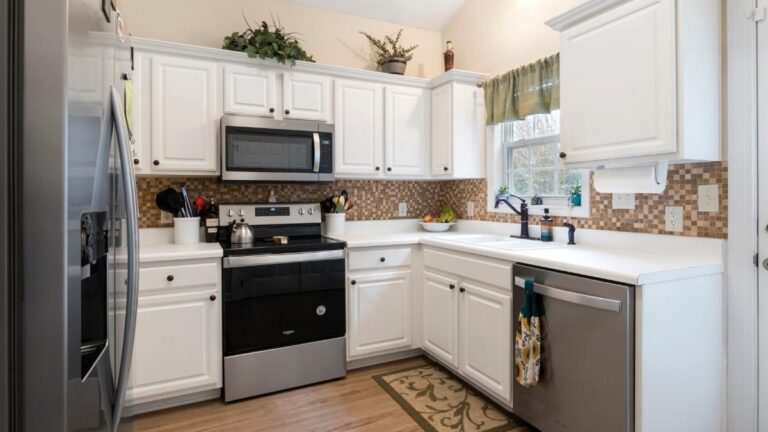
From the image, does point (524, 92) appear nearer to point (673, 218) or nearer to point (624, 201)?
point (624, 201)

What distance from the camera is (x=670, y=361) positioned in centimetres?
163

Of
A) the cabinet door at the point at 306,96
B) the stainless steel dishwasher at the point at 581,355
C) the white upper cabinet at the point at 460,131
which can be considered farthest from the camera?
the white upper cabinet at the point at 460,131

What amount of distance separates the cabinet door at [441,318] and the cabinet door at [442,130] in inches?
35.2

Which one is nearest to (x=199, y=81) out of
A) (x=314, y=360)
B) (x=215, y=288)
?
(x=215, y=288)

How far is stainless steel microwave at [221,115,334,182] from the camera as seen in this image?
105 inches

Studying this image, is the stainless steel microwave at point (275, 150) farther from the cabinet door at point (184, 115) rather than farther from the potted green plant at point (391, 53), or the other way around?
the potted green plant at point (391, 53)

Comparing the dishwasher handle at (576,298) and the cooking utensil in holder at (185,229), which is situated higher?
the cooking utensil in holder at (185,229)

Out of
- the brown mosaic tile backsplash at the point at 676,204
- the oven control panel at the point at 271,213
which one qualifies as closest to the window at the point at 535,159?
the brown mosaic tile backsplash at the point at 676,204

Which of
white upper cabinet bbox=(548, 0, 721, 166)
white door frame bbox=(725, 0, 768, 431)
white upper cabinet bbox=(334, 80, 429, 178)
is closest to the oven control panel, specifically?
white upper cabinet bbox=(334, 80, 429, 178)

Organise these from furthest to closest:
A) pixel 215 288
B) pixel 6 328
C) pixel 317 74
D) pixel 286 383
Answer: pixel 317 74
pixel 286 383
pixel 215 288
pixel 6 328

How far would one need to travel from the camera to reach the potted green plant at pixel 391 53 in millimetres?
3332

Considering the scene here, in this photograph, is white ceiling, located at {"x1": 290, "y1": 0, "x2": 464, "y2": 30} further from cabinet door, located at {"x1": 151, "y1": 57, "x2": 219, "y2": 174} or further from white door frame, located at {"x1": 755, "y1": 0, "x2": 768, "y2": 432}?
white door frame, located at {"x1": 755, "y1": 0, "x2": 768, "y2": 432}

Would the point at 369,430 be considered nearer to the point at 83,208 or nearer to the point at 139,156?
the point at 83,208

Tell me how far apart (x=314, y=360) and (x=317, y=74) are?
1.95m
